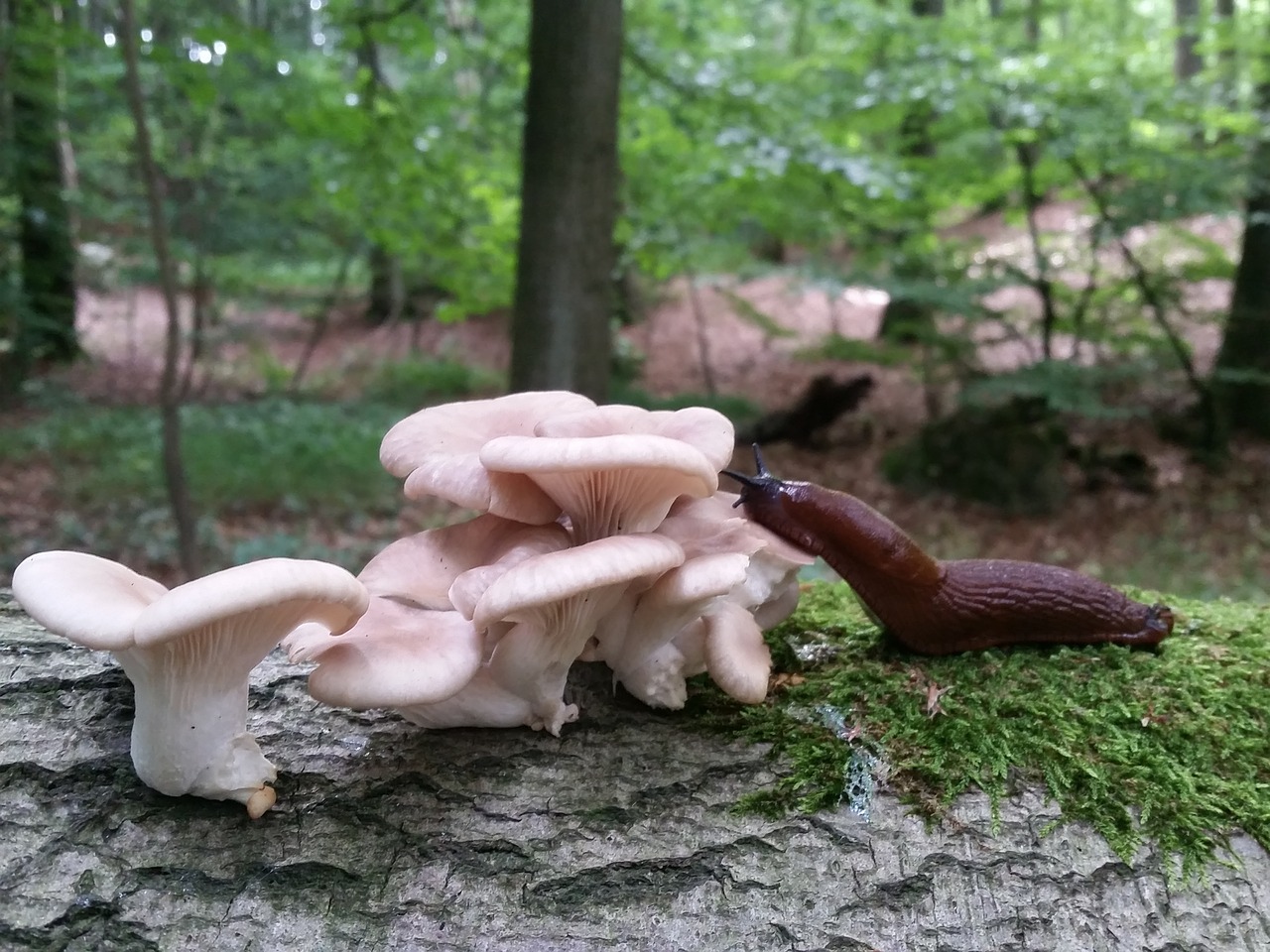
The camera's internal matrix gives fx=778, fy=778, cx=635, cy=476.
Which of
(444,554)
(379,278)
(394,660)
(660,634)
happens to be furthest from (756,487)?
(379,278)

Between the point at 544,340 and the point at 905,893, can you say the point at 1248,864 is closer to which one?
the point at 905,893

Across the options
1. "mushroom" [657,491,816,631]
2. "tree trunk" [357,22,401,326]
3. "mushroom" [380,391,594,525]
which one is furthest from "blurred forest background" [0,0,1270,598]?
"mushroom" [657,491,816,631]

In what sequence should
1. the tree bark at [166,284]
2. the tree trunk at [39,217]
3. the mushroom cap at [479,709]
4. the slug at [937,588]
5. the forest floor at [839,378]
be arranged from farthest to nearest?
the tree trunk at [39,217] → the forest floor at [839,378] → the tree bark at [166,284] → the slug at [937,588] → the mushroom cap at [479,709]

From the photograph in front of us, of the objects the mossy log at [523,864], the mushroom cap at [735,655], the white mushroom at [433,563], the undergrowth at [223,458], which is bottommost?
the undergrowth at [223,458]

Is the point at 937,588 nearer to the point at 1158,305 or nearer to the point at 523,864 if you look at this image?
the point at 523,864

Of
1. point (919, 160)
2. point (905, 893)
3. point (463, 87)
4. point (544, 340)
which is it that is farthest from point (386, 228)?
point (905, 893)

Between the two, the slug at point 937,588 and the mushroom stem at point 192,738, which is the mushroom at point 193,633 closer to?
the mushroom stem at point 192,738

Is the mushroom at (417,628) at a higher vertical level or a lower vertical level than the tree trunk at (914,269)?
lower

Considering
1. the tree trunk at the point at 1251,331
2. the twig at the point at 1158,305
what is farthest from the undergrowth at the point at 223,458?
the tree trunk at the point at 1251,331
